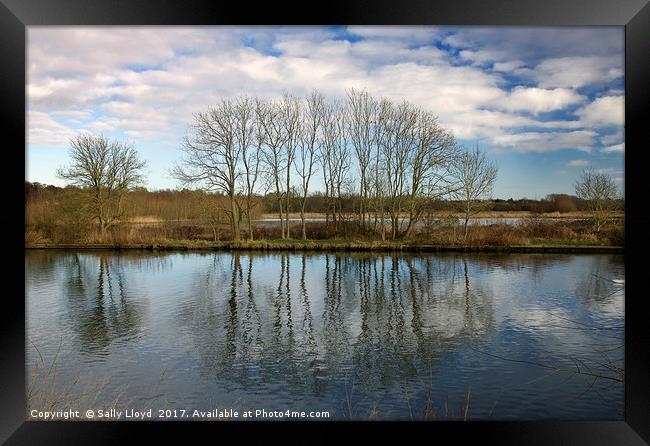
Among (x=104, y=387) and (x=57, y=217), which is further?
(x=57, y=217)

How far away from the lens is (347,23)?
2.77 metres

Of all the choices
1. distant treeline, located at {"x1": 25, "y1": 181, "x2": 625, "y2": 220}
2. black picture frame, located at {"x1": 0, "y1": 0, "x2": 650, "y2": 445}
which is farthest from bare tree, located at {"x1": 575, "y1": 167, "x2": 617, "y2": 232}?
black picture frame, located at {"x1": 0, "y1": 0, "x2": 650, "y2": 445}

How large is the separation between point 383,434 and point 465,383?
2644 millimetres

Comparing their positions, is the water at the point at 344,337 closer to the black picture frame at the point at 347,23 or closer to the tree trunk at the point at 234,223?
the black picture frame at the point at 347,23

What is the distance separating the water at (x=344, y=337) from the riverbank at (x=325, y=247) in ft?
1.37

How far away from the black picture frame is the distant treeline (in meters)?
8.24

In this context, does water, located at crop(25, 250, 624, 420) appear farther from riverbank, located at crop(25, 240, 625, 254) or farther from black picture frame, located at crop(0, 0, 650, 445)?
black picture frame, located at crop(0, 0, 650, 445)

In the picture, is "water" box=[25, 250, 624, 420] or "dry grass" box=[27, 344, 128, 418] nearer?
"dry grass" box=[27, 344, 128, 418]

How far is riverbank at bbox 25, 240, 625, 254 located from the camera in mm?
11788

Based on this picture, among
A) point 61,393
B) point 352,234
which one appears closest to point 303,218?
point 352,234

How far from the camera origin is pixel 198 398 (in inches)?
181

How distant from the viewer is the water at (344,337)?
15.0 feet
